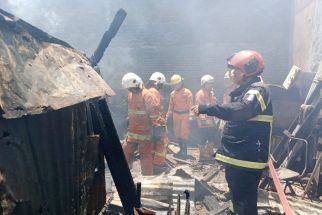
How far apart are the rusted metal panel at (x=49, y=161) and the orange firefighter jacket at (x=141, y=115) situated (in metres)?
4.44

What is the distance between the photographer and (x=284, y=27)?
12391 mm

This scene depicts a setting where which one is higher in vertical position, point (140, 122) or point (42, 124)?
point (42, 124)

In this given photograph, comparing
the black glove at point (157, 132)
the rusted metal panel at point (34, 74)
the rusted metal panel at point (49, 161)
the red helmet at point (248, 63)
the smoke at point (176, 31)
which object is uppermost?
the smoke at point (176, 31)

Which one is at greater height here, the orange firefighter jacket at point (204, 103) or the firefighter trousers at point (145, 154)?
the orange firefighter jacket at point (204, 103)

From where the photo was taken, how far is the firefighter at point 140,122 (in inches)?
264

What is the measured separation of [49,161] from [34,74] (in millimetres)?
484

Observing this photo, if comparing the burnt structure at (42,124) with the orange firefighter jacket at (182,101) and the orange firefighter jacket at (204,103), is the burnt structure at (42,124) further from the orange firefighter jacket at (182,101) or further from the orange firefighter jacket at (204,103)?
the orange firefighter jacket at (204,103)

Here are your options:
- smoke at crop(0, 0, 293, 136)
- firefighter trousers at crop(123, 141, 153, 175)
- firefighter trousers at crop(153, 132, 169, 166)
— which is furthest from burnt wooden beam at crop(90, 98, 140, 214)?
smoke at crop(0, 0, 293, 136)

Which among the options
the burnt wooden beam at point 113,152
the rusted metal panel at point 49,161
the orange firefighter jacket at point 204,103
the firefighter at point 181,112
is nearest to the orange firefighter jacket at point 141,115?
the firefighter at point 181,112

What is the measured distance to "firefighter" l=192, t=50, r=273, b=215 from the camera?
3582 mm

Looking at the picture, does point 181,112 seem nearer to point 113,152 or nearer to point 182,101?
point 182,101

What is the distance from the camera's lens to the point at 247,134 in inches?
145

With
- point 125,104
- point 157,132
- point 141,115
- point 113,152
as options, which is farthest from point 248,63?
point 125,104

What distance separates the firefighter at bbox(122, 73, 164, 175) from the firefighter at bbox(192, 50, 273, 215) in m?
3.05
